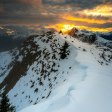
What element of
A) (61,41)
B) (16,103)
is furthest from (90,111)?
(61,41)

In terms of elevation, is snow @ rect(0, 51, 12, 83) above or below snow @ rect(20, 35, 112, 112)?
below

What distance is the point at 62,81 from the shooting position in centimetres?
3669

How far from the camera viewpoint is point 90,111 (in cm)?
1947

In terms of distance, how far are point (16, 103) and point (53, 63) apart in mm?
11272

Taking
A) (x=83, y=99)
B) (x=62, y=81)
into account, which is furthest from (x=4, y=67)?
(x=83, y=99)

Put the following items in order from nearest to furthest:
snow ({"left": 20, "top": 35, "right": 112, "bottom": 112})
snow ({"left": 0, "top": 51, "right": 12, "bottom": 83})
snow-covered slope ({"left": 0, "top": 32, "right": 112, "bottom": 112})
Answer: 1. snow ({"left": 20, "top": 35, "right": 112, "bottom": 112})
2. snow-covered slope ({"left": 0, "top": 32, "right": 112, "bottom": 112})
3. snow ({"left": 0, "top": 51, "right": 12, "bottom": 83})

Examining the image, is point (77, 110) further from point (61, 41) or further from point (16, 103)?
point (61, 41)

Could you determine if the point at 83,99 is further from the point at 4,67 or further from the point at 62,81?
the point at 4,67

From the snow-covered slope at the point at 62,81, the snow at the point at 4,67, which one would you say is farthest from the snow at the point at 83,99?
the snow at the point at 4,67

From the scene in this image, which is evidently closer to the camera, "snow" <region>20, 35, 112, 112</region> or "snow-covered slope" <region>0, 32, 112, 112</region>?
"snow" <region>20, 35, 112, 112</region>

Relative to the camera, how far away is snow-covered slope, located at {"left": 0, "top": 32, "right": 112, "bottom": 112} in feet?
70.1

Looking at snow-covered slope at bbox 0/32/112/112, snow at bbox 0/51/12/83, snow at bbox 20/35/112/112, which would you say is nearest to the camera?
snow at bbox 20/35/112/112

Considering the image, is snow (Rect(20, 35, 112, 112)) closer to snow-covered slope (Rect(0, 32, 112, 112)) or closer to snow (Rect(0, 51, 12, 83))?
snow-covered slope (Rect(0, 32, 112, 112))

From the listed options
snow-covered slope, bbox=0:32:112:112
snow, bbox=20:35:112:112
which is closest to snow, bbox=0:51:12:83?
snow-covered slope, bbox=0:32:112:112
